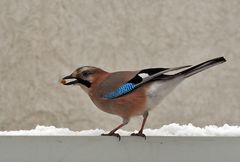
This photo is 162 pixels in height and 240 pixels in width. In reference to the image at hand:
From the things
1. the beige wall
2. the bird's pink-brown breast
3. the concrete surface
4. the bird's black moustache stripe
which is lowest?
the concrete surface

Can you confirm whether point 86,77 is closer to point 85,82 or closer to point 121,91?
point 85,82

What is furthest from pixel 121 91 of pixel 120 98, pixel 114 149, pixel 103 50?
pixel 103 50

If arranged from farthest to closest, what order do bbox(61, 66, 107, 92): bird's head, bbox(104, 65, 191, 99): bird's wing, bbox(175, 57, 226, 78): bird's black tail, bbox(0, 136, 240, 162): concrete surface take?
bbox(61, 66, 107, 92): bird's head < bbox(104, 65, 191, 99): bird's wing < bbox(175, 57, 226, 78): bird's black tail < bbox(0, 136, 240, 162): concrete surface

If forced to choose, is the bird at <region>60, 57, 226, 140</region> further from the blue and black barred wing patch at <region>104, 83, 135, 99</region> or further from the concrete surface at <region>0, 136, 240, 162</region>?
the concrete surface at <region>0, 136, 240, 162</region>

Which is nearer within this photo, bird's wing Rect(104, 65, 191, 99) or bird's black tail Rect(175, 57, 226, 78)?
bird's black tail Rect(175, 57, 226, 78)

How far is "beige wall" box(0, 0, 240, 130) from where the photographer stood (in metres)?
2.04

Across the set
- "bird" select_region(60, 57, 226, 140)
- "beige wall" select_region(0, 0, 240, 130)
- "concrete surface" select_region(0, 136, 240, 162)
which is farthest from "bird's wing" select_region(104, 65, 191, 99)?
"beige wall" select_region(0, 0, 240, 130)

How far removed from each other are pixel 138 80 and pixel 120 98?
0.07 meters

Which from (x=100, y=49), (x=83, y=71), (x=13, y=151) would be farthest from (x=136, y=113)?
(x=100, y=49)

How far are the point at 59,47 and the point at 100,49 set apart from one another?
120 mm

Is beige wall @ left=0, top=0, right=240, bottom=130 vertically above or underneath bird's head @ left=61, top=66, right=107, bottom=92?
above

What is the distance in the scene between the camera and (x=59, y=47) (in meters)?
2.05

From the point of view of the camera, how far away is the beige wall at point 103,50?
204 cm

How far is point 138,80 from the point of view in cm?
143
